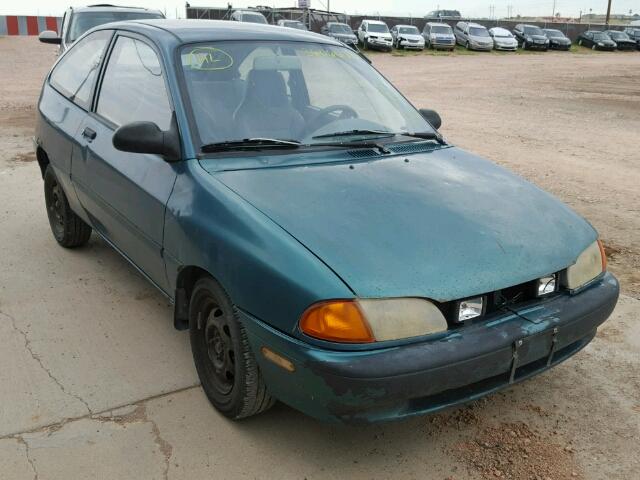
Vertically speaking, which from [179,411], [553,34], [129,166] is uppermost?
[553,34]

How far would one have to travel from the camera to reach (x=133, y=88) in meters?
3.69

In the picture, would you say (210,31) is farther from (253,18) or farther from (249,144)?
(253,18)

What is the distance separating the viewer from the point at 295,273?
237cm

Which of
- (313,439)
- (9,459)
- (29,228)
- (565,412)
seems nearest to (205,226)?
(313,439)

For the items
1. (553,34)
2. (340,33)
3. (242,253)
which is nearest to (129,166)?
(242,253)

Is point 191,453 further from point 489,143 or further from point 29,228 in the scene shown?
point 489,143

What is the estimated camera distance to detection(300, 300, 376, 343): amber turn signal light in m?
2.28

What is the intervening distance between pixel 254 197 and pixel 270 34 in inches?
55.6

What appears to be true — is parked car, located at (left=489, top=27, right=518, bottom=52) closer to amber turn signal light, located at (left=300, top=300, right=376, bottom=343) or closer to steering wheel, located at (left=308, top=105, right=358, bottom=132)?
steering wheel, located at (left=308, top=105, right=358, bottom=132)

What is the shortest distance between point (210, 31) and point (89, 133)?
0.98 m

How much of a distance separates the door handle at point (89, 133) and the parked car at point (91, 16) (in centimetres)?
681

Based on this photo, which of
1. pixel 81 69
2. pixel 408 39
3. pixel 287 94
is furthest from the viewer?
pixel 408 39

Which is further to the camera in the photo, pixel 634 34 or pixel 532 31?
pixel 634 34

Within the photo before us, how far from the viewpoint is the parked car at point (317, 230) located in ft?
7.63
